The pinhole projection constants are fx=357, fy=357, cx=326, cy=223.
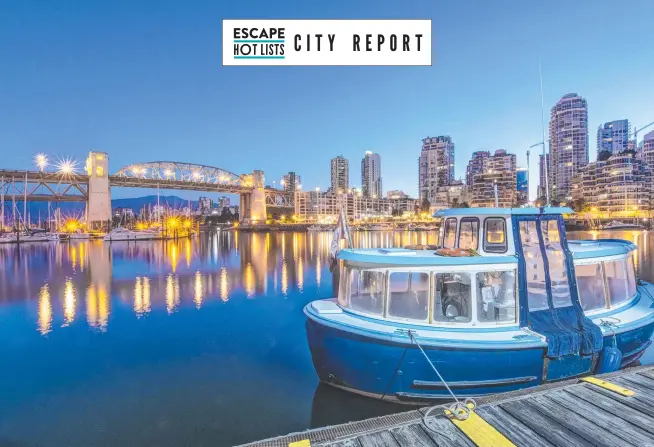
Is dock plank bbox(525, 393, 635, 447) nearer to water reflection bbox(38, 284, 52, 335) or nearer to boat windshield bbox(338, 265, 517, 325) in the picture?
boat windshield bbox(338, 265, 517, 325)

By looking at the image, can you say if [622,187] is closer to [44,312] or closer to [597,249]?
[597,249]

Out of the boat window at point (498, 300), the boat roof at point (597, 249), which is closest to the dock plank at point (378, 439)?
the boat window at point (498, 300)

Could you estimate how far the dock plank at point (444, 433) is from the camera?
4141mm

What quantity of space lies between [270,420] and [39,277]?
3131cm

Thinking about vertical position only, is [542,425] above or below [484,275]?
below

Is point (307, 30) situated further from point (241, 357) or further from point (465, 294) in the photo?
point (241, 357)

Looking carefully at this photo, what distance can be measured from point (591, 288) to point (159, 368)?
13.0m

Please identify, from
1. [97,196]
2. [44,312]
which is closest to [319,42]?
[44,312]

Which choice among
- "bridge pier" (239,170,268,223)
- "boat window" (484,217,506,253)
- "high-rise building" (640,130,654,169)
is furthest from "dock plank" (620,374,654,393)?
"high-rise building" (640,130,654,169)

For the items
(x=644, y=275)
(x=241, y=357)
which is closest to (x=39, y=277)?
(x=241, y=357)

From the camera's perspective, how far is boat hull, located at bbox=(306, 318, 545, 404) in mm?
7055

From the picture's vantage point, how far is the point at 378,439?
13.8 ft

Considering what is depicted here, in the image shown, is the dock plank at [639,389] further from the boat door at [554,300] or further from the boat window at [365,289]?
the boat window at [365,289]

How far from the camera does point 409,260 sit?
798 cm
